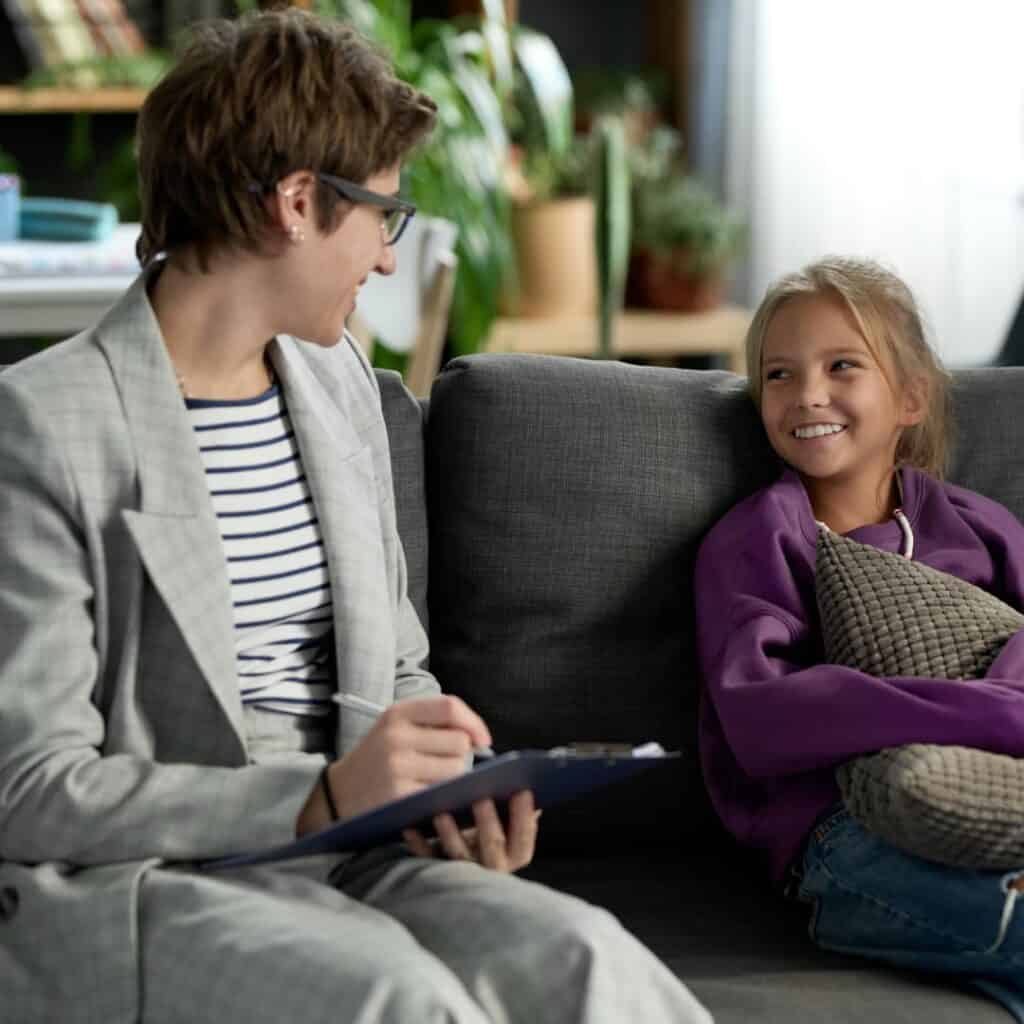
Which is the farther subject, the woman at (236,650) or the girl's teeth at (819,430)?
the girl's teeth at (819,430)

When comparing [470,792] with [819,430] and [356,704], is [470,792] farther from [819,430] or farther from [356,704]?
[819,430]

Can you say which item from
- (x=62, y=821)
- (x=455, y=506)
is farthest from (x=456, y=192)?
(x=62, y=821)

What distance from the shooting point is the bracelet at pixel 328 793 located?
144 cm

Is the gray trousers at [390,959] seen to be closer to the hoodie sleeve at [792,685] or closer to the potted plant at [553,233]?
the hoodie sleeve at [792,685]

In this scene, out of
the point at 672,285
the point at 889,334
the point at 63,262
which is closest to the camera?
the point at 889,334

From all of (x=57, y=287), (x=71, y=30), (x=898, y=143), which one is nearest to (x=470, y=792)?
(x=57, y=287)

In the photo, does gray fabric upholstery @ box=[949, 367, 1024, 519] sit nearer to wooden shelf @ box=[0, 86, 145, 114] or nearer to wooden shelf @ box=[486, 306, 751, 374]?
wooden shelf @ box=[486, 306, 751, 374]

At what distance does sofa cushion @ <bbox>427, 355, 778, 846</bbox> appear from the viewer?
1876 mm

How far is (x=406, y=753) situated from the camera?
4.57 feet

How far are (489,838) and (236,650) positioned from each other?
266mm

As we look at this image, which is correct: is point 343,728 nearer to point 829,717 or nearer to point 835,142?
point 829,717

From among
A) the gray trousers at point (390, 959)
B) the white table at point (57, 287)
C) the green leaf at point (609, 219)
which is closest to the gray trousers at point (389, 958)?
the gray trousers at point (390, 959)

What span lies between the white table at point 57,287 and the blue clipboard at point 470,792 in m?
1.71

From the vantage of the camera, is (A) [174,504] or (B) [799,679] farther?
(B) [799,679]
